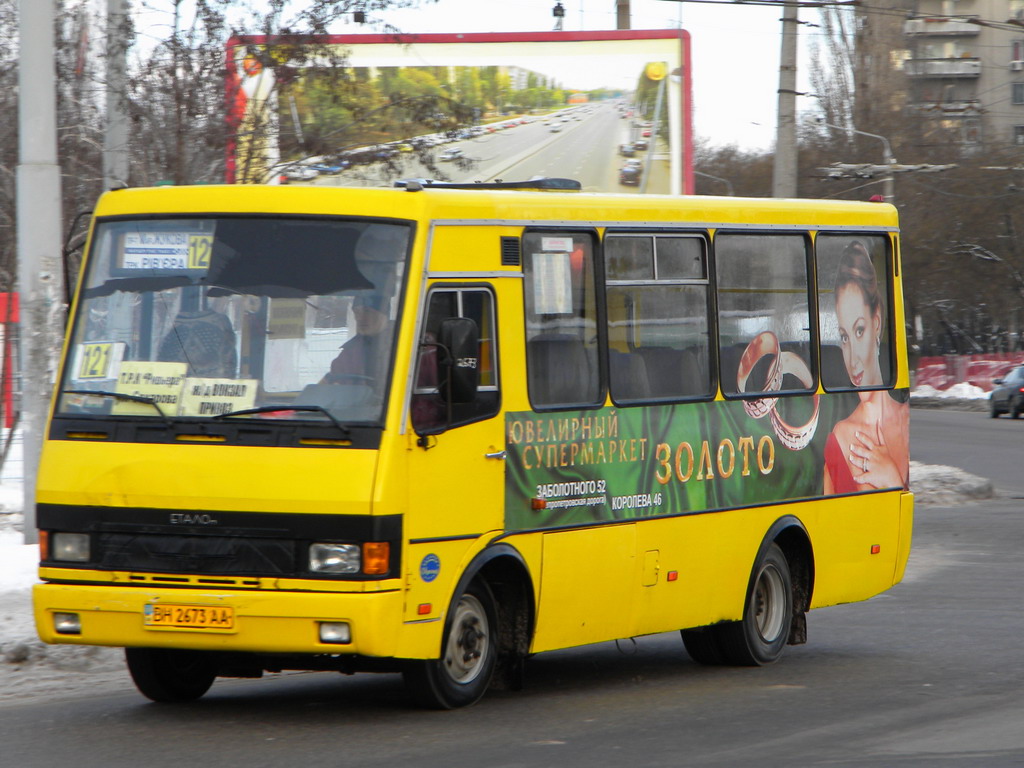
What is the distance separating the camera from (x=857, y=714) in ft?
27.6

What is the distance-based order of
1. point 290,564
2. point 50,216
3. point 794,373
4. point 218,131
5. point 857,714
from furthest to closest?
point 218,131, point 50,216, point 794,373, point 857,714, point 290,564

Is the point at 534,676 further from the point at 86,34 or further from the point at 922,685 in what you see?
the point at 86,34

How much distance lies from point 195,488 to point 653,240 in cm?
318

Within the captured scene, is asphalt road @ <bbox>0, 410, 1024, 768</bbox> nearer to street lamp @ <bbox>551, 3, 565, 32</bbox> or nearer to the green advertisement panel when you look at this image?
the green advertisement panel

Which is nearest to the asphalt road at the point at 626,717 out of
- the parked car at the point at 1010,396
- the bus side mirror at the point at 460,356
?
the bus side mirror at the point at 460,356

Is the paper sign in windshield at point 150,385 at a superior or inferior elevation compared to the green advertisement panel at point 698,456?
superior

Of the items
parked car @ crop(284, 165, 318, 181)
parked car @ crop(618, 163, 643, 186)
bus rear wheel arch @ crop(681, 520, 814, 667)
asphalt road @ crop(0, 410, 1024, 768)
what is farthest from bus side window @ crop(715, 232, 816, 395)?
parked car @ crop(618, 163, 643, 186)

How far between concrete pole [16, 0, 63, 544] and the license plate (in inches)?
198

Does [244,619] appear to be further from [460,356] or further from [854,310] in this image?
[854,310]

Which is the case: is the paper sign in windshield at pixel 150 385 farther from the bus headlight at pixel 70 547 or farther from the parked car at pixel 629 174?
the parked car at pixel 629 174

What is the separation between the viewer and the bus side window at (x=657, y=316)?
363 inches

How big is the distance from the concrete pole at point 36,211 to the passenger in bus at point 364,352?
5.18m

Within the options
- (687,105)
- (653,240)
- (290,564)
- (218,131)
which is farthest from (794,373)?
(687,105)

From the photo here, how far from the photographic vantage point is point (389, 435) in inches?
297
